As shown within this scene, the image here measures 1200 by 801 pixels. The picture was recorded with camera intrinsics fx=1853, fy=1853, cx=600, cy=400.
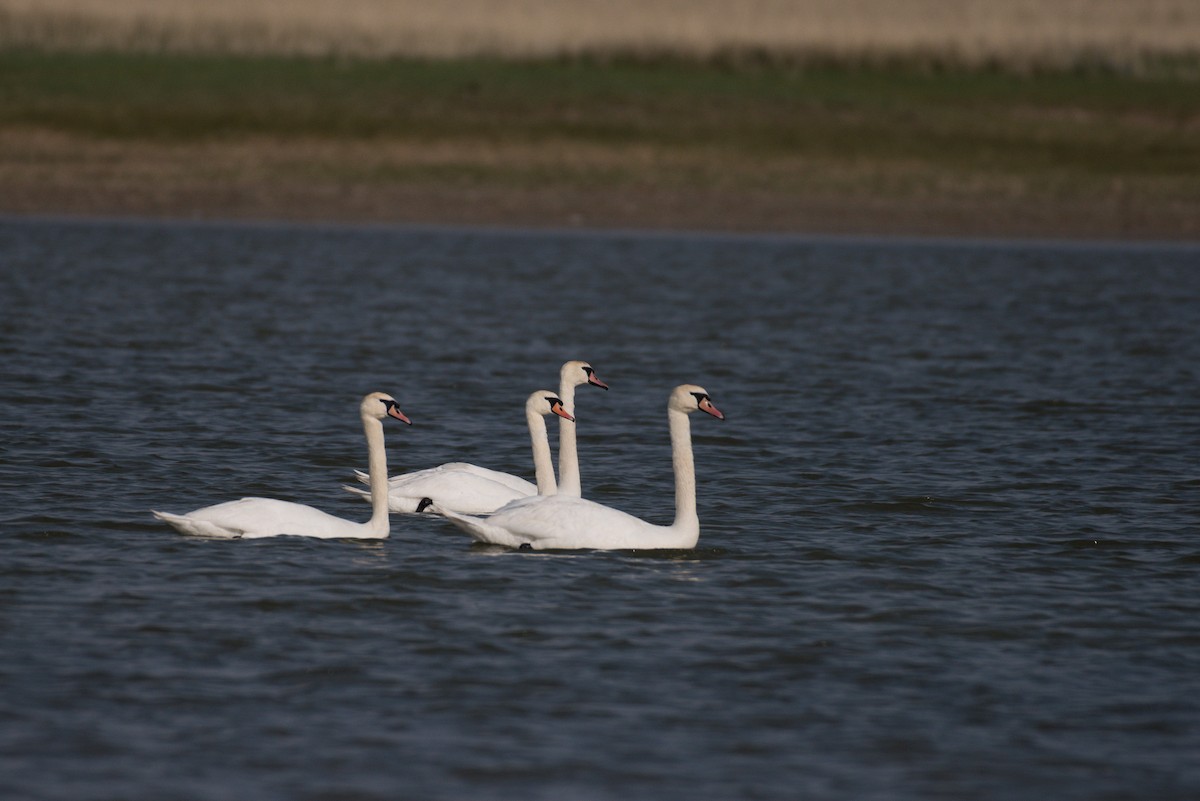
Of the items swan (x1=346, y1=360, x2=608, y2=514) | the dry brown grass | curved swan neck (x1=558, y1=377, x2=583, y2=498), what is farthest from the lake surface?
the dry brown grass

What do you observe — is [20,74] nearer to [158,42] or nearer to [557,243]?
[158,42]

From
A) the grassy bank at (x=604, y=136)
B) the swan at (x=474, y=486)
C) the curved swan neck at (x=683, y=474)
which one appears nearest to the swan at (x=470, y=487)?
the swan at (x=474, y=486)

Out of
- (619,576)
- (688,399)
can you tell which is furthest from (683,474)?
(619,576)

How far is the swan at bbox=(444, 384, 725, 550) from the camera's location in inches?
427

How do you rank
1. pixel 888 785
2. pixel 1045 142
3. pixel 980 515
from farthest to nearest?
pixel 1045 142 < pixel 980 515 < pixel 888 785

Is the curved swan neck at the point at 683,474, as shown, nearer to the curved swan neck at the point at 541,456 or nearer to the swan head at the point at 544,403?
the swan head at the point at 544,403

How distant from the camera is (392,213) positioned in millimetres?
32500

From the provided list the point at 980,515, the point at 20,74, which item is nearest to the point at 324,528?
the point at 980,515

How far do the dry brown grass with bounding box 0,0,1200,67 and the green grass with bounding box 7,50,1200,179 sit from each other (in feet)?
7.05

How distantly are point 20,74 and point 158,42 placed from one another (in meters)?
5.49

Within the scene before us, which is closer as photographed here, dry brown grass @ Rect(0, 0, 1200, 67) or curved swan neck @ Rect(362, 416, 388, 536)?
curved swan neck @ Rect(362, 416, 388, 536)

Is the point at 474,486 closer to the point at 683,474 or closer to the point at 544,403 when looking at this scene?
the point at 544,403

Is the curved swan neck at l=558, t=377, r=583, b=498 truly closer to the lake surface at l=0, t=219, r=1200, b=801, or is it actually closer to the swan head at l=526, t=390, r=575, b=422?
the swan head at l=526, t=390, r=575, b=422

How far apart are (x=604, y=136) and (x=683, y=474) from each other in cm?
2545
